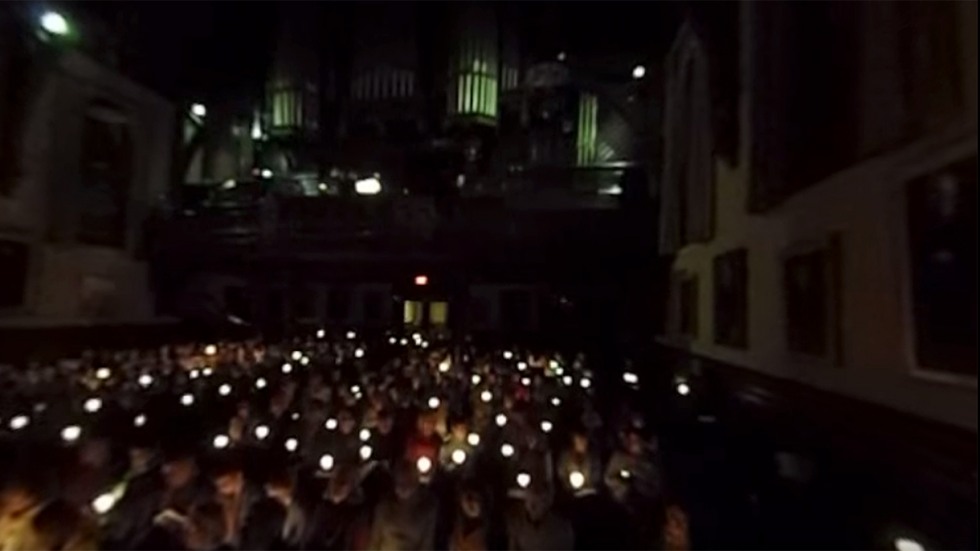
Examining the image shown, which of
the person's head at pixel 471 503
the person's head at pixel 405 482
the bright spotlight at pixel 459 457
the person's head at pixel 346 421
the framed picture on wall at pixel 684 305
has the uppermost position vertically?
the framed picture on wall at pixel 684 305

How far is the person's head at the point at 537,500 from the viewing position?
2.90 metres

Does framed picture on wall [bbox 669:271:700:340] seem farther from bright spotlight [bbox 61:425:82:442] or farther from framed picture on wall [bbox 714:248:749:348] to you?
bright spotlight [bbox 61:425:82:442]

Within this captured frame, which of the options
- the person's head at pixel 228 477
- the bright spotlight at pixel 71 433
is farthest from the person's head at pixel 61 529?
the bright spotlight at pixel 71 433

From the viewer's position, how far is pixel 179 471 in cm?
295

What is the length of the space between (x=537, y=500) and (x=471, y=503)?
0.85 ft

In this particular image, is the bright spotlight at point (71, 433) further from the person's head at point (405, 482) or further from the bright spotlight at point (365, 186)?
the bright spotlight at point (365, 186)

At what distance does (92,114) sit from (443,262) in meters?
1.81

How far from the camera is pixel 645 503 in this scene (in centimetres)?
284

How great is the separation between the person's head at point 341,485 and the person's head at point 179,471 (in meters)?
0.55

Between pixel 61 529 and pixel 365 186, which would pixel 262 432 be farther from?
pixel 365 186

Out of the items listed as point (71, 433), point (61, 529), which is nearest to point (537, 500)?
point (61, 529)

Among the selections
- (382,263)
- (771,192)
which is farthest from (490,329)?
(771,192)

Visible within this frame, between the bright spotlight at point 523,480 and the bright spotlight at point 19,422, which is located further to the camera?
the bright spotlight at point 19,422

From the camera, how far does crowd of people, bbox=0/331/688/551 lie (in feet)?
9.09
